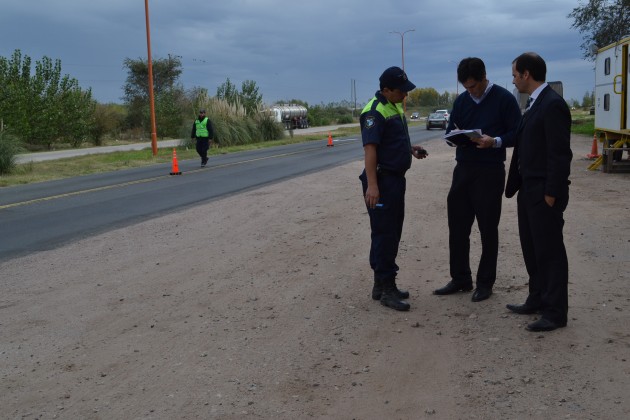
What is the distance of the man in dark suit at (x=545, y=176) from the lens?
17.0 feet

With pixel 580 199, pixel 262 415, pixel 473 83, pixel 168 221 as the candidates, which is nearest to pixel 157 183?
pixel 168 221

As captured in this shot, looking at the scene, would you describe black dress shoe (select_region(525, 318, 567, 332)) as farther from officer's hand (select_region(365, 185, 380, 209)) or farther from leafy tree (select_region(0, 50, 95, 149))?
leafy tree (select_region(0, 50, 95, 149))

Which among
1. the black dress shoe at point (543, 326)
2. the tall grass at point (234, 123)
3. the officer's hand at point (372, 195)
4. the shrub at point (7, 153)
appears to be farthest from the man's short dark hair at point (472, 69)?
the tall grass at point (234, 123)

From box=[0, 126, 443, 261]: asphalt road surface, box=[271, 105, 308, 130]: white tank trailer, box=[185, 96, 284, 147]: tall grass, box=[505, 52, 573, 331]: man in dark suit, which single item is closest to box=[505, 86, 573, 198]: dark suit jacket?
box=[505, 52, 573, 331]: man in dark suit

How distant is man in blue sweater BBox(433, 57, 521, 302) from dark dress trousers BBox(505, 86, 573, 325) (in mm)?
462

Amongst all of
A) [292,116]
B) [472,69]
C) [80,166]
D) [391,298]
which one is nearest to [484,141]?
[472,69]

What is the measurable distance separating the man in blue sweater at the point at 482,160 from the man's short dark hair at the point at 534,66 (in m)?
0.47

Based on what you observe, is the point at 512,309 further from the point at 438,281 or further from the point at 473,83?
the point at 473,83

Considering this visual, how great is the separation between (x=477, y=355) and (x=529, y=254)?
1235 millimetres

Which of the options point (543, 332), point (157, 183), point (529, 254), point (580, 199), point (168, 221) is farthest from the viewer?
point (157, 183)

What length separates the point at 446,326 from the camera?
217 inches

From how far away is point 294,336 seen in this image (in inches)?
210

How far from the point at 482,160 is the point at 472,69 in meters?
0.74

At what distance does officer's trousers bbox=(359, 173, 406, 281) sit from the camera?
5938mm
